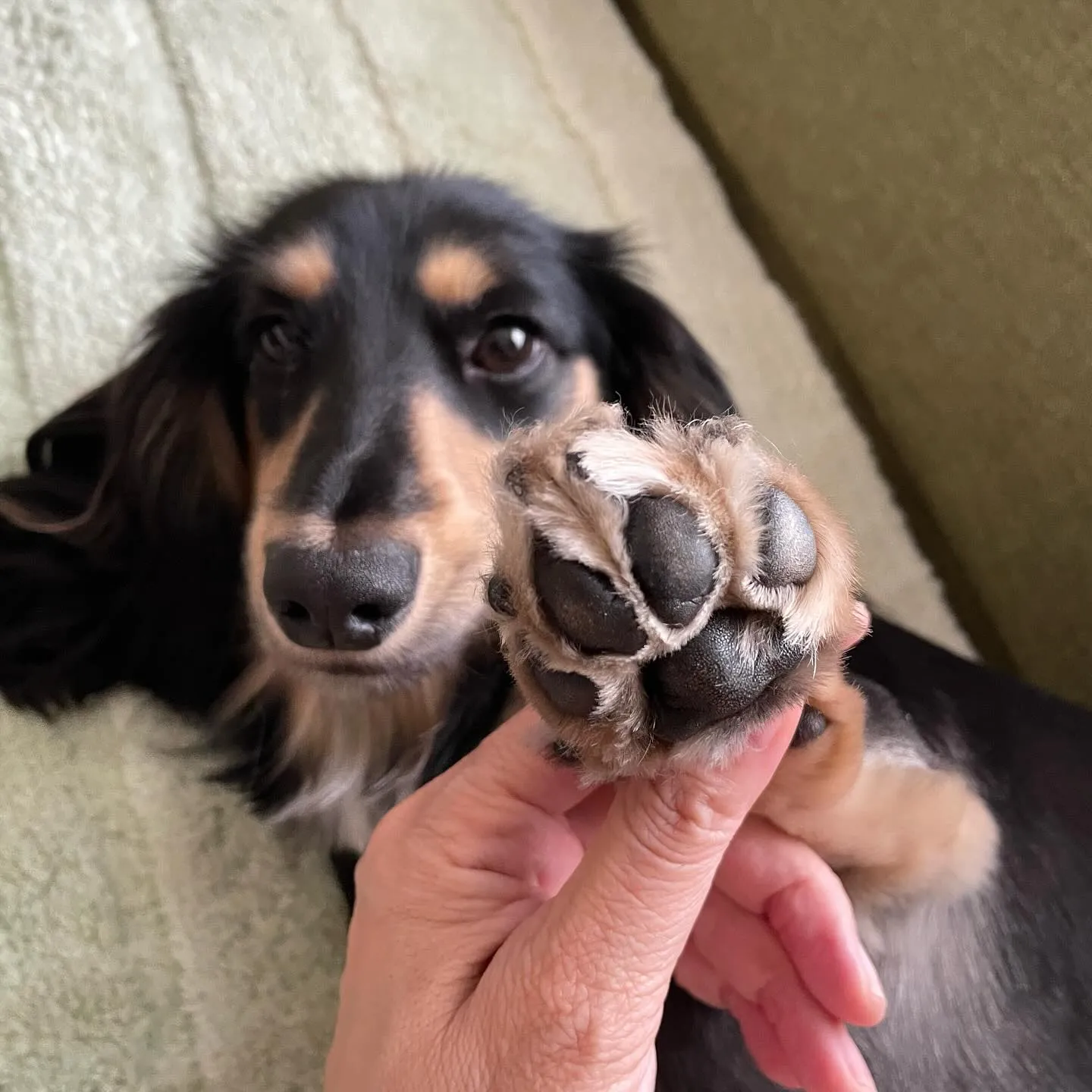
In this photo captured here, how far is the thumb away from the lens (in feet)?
2.34

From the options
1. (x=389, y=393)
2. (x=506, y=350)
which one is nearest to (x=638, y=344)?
(x=506, y=350)

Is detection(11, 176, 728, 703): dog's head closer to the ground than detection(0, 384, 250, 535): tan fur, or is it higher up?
higher up

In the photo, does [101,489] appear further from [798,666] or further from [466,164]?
[798,666]

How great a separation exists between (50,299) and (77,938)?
3.62 feet

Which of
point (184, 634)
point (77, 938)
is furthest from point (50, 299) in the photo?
point (77, 938)

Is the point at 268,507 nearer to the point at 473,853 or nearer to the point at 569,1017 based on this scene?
the point at 473,853

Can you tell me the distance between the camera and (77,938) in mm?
1270

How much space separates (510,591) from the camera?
0.59 metres

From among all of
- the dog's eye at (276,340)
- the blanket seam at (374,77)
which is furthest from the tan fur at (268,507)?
the blanket seam at (374,77)

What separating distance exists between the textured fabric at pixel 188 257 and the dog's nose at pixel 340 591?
0.56 metres

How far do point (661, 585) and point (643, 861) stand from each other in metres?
0.28

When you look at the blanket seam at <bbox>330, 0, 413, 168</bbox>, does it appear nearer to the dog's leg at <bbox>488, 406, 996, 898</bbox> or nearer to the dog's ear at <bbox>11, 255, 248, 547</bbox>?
the dog's ear at <bbox>11, 255, 248, 547</bbox>

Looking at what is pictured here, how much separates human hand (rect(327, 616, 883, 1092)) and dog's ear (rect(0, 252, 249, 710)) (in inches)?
29.9

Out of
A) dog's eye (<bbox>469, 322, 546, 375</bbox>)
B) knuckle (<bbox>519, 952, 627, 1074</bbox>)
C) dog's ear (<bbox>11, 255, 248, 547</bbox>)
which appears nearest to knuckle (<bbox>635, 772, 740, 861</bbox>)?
knuckle (<bbox>519, 952, 627, 1074</bbox>)
